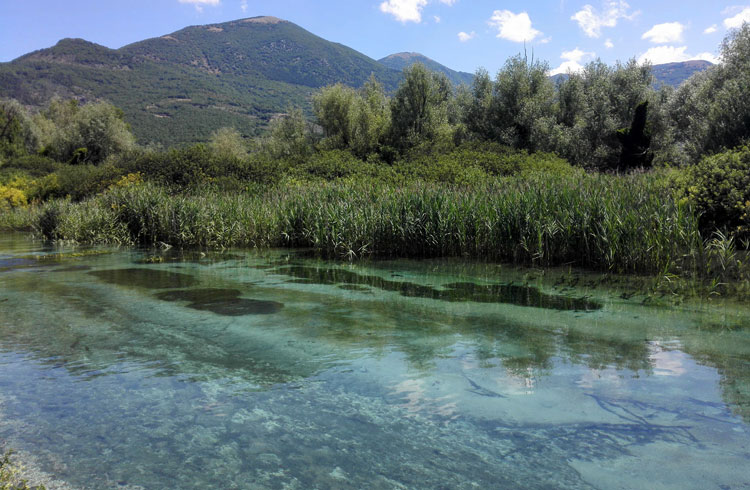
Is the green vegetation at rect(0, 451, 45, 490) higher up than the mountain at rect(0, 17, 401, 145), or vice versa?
the mountain at rect(0, 17, 401, 145)

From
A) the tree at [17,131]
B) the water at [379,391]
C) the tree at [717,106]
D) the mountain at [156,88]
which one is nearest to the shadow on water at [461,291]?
the water at [379,391]

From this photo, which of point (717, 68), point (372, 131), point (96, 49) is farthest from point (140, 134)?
point (96, 49)

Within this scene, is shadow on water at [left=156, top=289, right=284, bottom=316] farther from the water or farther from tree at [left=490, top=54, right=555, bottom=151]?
tree at [left=490, top=54, right=555, bottom=151]

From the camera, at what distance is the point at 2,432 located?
3.45 metres

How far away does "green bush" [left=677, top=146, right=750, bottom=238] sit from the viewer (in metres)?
10.0

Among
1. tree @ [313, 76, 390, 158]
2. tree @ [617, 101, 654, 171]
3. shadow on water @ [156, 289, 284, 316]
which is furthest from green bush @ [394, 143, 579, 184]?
shadow on water @ [156, 289, 284, 316]

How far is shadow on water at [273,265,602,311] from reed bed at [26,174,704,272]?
7.54 ft

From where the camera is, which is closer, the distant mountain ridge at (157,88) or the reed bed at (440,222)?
the reed bed at (440,222)

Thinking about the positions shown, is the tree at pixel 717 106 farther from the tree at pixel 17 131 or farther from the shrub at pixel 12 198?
the tree at pixel 17 131

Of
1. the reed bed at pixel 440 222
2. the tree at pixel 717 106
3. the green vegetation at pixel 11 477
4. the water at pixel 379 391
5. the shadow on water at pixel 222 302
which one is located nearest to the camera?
the green vegetation at pixel 11 477

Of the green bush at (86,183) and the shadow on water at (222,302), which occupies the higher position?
the green bush at (86,183)

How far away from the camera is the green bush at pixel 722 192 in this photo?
10.0 metres

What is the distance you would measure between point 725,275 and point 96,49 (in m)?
197

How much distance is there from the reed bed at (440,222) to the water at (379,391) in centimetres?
186
